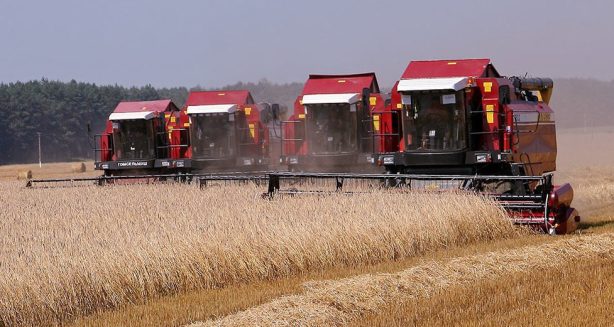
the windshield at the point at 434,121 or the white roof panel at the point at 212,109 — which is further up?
the white roof panel at the point at 212,109

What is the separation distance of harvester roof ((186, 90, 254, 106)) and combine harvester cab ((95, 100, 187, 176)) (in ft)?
3.04

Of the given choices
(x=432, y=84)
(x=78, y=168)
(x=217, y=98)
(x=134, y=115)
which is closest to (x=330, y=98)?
(x=432, y=84)

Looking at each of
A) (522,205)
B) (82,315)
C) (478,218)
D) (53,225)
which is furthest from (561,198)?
(82,315)

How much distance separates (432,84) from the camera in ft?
58.1

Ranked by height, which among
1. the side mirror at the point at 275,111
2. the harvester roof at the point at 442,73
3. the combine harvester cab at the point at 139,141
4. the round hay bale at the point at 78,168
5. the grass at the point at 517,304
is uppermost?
the harvester roof at the point at 442,73

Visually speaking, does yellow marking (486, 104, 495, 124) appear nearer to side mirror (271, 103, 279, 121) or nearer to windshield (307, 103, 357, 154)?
windshield (307, 103, 357, 154)

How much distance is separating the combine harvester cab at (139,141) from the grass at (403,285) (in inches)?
648

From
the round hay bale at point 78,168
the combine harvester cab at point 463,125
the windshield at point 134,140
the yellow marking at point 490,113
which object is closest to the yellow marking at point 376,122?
the combine harvester cab at point 463,125

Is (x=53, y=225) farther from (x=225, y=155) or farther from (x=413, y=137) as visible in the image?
(x=225, y=155)

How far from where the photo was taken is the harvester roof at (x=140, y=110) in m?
27.0

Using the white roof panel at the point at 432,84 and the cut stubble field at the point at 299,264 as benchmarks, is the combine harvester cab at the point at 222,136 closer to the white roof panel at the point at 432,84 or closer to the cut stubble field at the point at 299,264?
the white roof panel at the point at 432,84

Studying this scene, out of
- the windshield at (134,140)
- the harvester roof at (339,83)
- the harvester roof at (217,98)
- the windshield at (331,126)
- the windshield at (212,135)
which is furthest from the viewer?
the windshield at (134,140)

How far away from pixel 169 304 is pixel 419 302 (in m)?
2.24

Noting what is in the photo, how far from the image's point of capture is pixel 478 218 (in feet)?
44.5
